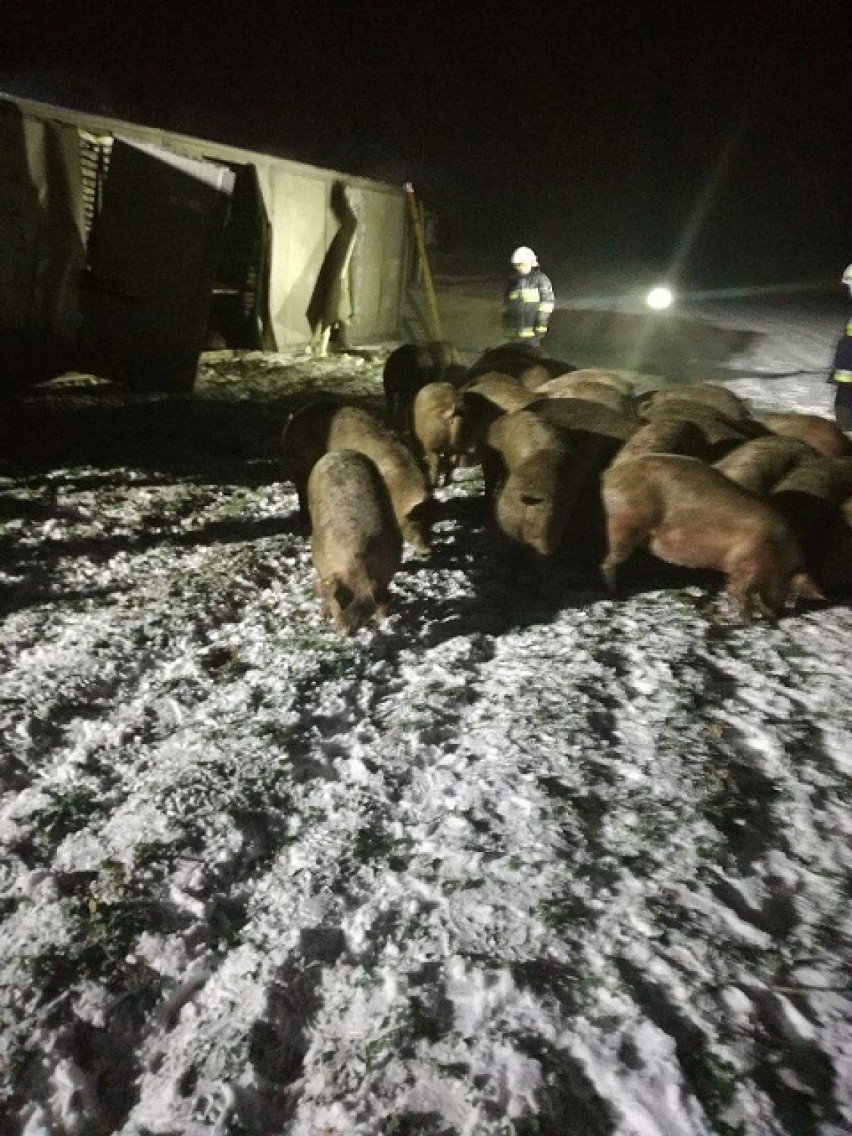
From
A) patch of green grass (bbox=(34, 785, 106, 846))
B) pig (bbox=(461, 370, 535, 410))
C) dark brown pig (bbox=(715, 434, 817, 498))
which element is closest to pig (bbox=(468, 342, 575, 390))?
pig (bbox=(461, 370, 535, 410))

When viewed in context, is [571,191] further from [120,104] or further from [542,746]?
[542,746]

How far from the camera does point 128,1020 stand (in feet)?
6.95

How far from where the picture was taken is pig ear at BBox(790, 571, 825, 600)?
15.6 ft

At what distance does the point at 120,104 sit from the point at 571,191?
35.4 m

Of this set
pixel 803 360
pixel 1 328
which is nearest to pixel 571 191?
pixel 803 360

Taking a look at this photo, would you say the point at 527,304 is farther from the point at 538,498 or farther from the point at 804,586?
the point at 804,586

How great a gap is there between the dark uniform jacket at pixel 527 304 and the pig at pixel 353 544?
8.44 m

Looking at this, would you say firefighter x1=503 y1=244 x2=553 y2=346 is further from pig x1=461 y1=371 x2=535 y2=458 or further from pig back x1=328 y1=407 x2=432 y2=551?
pig back x1=328 y1=407 x2=432 y2=551

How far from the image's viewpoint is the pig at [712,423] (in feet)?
20.4

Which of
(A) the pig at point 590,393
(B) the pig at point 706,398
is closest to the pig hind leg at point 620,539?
(A) the pig at point 590,393

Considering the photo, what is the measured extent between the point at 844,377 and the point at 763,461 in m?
5.28

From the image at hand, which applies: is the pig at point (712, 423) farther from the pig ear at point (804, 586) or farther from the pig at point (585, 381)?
the pig ear at point (804, 586)

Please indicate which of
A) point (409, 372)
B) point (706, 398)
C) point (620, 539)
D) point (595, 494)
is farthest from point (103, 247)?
point (620, 539)

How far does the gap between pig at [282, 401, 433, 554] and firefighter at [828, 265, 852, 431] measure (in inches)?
277
